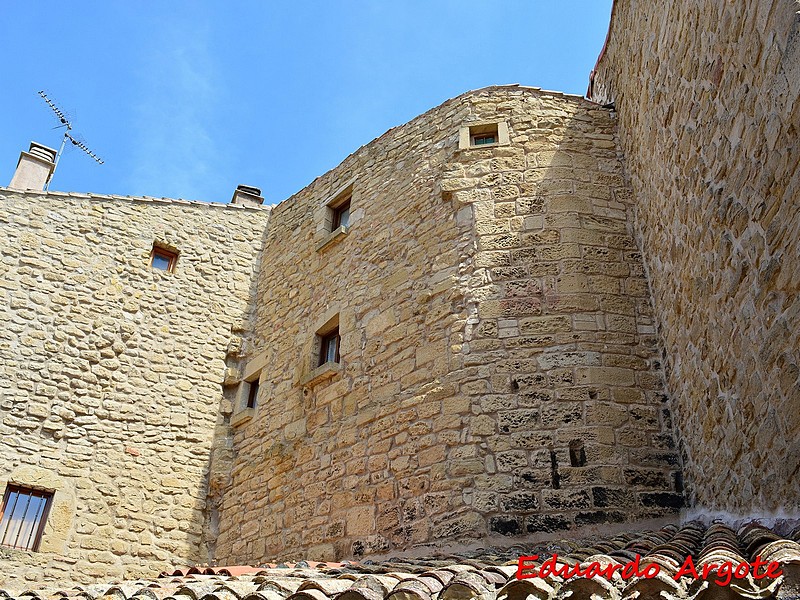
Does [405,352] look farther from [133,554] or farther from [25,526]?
[25,526]

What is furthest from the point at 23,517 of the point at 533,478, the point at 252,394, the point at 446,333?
the point at 533,478

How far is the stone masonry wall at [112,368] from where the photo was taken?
6875 millimetres

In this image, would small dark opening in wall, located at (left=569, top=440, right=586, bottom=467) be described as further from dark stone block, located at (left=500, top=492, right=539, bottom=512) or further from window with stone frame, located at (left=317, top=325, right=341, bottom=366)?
window with stone frame, located at (left=317, top=325, right=341, bottom=366)

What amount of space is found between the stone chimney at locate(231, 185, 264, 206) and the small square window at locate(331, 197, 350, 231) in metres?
2.39

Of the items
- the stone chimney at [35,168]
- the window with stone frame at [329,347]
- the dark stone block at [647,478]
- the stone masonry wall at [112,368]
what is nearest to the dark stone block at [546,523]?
the dark stone block at [647,478]

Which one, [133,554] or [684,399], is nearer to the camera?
[684,399]

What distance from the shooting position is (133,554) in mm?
6902

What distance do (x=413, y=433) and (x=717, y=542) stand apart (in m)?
2.89

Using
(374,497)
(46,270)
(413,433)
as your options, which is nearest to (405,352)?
(413,433)

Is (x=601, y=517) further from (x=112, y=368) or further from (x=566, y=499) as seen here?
(x=112, y=368)

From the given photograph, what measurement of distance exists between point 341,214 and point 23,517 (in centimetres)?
440

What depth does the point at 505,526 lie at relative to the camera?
4.80 m

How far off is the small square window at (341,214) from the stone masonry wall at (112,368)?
154 cm

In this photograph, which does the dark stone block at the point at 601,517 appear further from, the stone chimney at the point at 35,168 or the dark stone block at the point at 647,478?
the stone chimney at the point at 35,168
